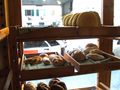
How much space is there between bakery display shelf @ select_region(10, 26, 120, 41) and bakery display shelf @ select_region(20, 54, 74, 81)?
191mm

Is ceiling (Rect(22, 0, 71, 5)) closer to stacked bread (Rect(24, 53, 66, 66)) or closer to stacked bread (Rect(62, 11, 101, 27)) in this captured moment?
stacked bread (Rect(62, 11, 101, 27))

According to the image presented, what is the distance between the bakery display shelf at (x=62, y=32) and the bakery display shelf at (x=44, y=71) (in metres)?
0.19

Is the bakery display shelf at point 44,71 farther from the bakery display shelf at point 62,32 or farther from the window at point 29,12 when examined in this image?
the window at point 29,12

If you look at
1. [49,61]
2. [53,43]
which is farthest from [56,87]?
[53,43]

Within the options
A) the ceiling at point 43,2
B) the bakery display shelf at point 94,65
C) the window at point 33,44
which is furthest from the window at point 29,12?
the bakery display shelf at point 94,65

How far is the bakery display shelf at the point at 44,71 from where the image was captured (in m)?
1.16

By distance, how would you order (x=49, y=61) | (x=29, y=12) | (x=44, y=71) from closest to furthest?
(x=44, y=71) < (x=49, y=61) < (x=29, y=12)

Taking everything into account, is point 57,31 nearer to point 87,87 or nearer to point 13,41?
point 13,41

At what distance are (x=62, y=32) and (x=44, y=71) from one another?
0.27m

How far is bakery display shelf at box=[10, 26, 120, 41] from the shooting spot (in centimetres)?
113

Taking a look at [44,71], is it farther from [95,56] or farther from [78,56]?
[95,56]

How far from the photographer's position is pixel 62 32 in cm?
119

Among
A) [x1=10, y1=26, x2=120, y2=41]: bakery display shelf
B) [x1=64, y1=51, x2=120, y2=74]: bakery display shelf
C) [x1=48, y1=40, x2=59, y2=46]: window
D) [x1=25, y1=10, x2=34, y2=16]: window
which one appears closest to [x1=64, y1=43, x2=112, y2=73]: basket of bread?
[x1=64, y1=51, x2=120, y2=74]: bakery display shelf

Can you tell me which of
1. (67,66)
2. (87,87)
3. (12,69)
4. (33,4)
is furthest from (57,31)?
(87,87)
